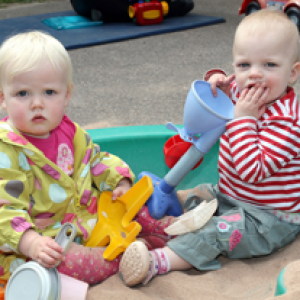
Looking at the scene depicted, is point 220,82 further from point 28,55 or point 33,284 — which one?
point 33,284

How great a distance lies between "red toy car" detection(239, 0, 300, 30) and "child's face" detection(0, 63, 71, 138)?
2.51 m

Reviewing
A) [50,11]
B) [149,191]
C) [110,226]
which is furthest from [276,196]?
[50,11]

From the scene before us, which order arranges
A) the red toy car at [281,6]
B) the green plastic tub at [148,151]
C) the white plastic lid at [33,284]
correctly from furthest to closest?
the red toy car at [281,6]
the green plastic tub at [148,151]
the white plastic lid at [33,284]

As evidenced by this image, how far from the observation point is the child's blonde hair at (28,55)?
0.82m

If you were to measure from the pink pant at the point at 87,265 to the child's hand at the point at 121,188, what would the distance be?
158 mm

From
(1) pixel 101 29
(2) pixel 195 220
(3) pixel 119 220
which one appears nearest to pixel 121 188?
(3) pixel 119 220

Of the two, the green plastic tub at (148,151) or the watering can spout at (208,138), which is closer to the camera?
the watering can spout at (208,138)

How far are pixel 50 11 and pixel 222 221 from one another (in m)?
3.83

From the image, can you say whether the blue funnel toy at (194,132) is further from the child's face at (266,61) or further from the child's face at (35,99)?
the child's face at (35,99)

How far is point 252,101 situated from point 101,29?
104 inches

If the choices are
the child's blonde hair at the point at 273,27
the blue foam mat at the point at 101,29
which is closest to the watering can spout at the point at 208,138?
the child's blonde hair at the point at 273,27

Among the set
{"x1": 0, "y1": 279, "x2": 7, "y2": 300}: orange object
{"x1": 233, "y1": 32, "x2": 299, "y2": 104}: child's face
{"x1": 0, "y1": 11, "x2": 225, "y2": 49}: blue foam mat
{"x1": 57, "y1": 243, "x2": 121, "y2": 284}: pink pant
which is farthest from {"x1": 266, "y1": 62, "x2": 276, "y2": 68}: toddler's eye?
{"x1": 0, "y1": 11, "x2": 225, "y2": 49}: blue foam mat

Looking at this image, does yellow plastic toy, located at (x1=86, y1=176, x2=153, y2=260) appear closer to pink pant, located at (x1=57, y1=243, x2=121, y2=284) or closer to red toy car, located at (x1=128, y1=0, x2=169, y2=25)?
pink pant, located at (x1=57, y1=243, x2=121, y2=284)

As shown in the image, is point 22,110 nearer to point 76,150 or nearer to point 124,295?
point 76,150
